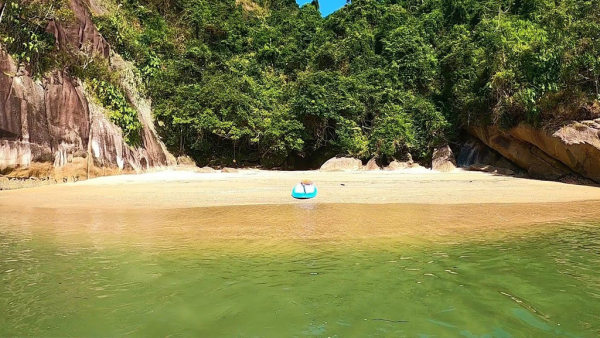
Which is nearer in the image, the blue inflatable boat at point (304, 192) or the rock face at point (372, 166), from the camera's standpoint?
the blue inflatable boat at point (304, 192)

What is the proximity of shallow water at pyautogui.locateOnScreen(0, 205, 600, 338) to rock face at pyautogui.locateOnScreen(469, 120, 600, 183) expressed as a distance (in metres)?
11.5

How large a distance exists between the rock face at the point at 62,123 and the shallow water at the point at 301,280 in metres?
9.50

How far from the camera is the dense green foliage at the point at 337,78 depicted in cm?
2197

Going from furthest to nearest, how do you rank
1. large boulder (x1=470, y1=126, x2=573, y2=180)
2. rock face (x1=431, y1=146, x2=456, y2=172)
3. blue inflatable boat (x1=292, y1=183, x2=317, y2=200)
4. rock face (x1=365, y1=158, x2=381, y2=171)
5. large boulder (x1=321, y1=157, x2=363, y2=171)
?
rock face (x1=365, y1=158, x2=381, y2=171) → large boulder (x1=321, y1=157, x2=363, y2=171) → rock face (x1=431, y1=146, x2=456, y2=172) → large boulder (x1=470, y1=126, x2=573, y2=180) → blue inflatable boat (x1=292, y1=183, x2=317, y2=200)

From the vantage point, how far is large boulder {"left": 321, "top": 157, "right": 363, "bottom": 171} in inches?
1131

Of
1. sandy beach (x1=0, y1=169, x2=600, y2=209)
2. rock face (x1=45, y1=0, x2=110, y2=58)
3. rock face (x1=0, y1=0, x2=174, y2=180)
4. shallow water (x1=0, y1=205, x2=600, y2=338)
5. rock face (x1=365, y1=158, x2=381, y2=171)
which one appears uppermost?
rock face (x1=45, y1=0, x2=110, y2=58)

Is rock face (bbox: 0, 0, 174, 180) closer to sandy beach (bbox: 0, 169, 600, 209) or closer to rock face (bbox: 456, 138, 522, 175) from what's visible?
sandy beach (bbox: 0, 169, 600, 209)

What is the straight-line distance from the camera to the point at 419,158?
1197 inches

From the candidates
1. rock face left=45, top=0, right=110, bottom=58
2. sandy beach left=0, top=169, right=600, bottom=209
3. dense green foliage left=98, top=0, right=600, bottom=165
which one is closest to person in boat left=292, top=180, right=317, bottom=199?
sandy beach left=0, top=169, right=600, bottom=209

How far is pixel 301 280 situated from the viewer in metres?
4.54

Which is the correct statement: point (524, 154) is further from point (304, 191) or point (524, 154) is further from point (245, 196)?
point (245, 196)

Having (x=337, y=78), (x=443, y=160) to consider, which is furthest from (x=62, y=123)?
(x=443, y=160)

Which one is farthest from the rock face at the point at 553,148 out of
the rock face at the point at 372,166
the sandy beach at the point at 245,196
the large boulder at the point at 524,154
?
the rock face at the point at 372,166

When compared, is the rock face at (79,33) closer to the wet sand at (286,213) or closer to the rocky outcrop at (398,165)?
the wet sand at (286,213)
